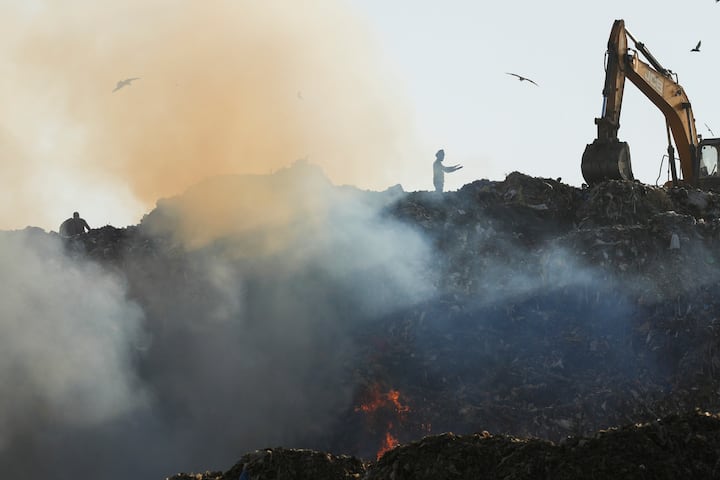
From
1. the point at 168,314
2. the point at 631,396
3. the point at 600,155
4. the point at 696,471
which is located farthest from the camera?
the point at 600,155

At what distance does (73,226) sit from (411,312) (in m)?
7.49

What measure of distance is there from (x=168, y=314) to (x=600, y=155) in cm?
820

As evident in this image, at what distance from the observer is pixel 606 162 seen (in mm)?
19500

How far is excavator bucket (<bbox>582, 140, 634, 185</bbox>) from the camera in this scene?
19.5 meters

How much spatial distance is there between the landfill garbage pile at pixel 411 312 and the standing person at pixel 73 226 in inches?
30.0

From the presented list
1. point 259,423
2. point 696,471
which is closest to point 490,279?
point 259,423

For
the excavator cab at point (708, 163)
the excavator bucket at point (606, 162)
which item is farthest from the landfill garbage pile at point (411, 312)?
the excavator cab at point (708, 163)

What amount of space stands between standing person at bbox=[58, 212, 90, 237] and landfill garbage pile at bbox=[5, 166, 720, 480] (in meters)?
0.76

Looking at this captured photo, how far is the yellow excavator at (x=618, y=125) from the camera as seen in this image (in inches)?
773

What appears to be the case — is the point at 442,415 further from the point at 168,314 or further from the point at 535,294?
the point at 168,314

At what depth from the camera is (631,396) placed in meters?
15.0

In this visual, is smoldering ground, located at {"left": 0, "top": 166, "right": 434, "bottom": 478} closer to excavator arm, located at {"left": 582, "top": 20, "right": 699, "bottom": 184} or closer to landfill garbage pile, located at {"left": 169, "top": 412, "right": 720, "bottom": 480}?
excavator arm, located at {"left": 582, "top": 20, "right": 699, "bottom": 184}

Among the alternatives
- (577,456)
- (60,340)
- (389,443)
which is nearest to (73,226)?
(60,340)

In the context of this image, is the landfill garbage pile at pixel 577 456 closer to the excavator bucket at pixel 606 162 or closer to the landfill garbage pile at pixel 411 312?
the landfill garbage pile at pixel 411 312
